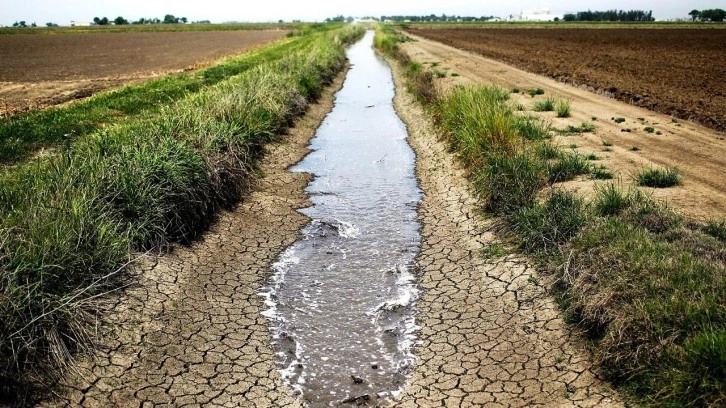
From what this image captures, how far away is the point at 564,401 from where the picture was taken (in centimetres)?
452

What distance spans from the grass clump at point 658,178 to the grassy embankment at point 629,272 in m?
A: 0.64

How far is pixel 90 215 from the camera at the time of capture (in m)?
Result: 5.95

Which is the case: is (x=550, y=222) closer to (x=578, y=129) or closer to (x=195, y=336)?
(x=195, y=336)

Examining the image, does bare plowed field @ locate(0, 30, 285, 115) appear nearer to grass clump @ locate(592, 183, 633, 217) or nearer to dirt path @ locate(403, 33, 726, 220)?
dirt path @ locate(403, 33, 726, 220)

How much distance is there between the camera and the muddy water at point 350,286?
519 cm

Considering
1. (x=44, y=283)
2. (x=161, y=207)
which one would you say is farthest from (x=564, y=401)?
(x=161, y=207)

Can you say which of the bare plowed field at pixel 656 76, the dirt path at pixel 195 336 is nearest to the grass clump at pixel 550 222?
the dirt path at pixel 195 336

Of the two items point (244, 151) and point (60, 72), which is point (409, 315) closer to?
point (244, 151)

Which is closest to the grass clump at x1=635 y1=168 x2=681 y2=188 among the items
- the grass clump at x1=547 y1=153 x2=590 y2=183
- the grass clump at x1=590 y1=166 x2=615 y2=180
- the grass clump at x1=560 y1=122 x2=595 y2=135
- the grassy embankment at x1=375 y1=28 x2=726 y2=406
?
the grass clump at x1=590 y1=166 x2=615 y2=180

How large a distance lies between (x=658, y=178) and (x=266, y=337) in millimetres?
6056

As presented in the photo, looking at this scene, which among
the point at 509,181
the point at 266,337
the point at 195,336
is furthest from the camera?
the point at 509,181

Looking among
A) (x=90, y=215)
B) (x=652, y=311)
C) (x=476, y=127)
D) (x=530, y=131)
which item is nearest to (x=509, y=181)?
(x=476, y=127)

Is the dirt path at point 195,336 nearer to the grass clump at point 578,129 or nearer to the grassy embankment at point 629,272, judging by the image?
the grassy embankment at point 629,272

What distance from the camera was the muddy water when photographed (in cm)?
519
